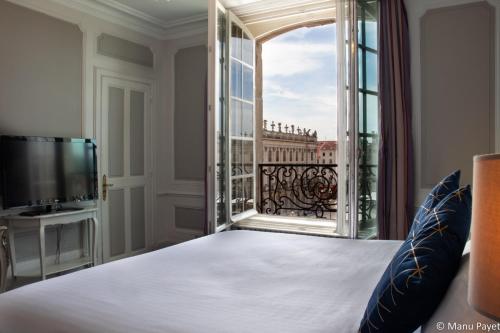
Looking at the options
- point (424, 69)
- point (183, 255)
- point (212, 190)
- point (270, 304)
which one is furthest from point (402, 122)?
point (270, 304)

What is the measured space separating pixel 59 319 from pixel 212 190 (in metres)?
2.62

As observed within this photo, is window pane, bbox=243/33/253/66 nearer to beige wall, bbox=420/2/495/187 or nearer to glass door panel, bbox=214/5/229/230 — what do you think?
glass door panel, bbox=214/5/229/230

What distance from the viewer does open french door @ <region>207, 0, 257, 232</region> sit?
3836 mm

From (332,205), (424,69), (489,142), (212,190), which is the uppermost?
(424,69)

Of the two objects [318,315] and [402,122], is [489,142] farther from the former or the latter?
[318,315]

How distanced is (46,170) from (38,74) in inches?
35.7

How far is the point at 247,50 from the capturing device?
4523mm

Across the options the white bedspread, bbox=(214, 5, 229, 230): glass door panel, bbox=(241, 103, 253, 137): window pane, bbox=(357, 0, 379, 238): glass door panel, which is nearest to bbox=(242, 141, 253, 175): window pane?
→ bbox=(241, 103, 253, 137): window pane

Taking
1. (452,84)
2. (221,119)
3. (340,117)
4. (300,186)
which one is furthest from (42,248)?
(300,186)

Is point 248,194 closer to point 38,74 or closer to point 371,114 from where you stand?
point 371,114

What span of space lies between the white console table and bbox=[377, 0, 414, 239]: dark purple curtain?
2664 millimetres

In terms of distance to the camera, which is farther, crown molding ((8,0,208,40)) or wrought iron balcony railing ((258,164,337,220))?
wrought iron balcony railing ((258,164,337,220))

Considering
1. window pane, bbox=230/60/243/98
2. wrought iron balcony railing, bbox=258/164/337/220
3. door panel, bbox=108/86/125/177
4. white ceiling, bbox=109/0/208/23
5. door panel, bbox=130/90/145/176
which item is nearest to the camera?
window pane, bbox=230/60/243/98

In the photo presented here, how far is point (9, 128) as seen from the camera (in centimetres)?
341
